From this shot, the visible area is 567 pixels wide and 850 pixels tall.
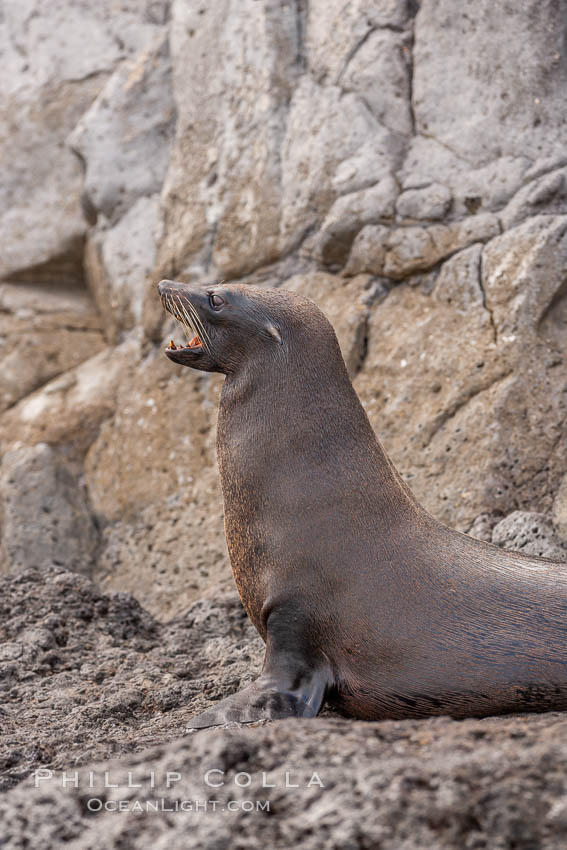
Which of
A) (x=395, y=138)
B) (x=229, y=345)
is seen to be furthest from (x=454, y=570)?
(x=395, y=138)

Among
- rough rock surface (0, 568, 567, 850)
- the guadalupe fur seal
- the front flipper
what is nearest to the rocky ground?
rough rock surface (0, 568, 567, 850)

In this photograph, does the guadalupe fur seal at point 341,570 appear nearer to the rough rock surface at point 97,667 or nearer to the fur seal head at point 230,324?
the fur seal head at point 230,324

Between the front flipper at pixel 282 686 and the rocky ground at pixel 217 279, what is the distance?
116mm

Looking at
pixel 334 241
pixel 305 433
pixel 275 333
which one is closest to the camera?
pixel 305 433

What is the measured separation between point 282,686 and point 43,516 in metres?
3.66

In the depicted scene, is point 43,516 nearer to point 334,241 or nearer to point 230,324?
point 334,241

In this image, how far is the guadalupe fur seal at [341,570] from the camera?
2.99m

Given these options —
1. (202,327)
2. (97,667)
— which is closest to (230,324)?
(202,327)

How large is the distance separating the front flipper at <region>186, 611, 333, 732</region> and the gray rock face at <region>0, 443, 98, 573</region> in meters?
3.27

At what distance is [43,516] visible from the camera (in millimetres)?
6297

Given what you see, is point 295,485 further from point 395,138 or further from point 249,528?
point 395,138

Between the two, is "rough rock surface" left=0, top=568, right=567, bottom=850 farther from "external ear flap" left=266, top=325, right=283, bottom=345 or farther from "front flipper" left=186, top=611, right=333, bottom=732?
"external ear flap" left=266, top=325, right=283, bottom=345

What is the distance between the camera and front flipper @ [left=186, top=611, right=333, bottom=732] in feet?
9.68

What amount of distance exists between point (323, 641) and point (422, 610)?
0.35 metres
